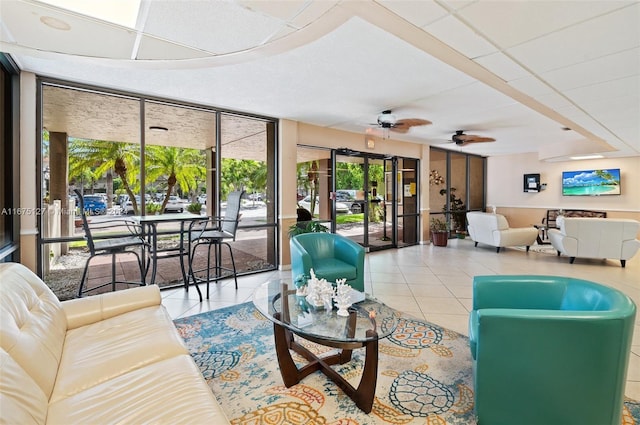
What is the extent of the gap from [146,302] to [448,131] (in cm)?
603

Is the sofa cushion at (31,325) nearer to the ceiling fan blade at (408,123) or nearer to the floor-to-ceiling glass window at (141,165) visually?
the floor-to-ceiling glass window at (141,165)

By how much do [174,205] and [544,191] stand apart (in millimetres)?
9922

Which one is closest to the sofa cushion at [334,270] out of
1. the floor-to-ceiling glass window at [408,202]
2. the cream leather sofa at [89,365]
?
the cream leather sofa at [89,365]

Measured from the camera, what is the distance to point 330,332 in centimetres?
197

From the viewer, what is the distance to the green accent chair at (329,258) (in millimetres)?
3537

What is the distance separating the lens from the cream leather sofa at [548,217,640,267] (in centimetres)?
551

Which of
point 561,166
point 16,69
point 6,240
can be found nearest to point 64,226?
point 6,240

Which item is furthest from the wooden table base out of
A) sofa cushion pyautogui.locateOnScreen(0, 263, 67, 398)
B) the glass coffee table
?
sofa cushion pyautogui.locateOnScreen(0, 263, 67, 398)

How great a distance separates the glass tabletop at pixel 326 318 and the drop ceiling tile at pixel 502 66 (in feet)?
7.20

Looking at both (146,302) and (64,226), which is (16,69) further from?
(146,302)

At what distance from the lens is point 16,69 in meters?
3.16

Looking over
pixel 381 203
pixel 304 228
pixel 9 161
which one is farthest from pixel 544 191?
pixel 9 161

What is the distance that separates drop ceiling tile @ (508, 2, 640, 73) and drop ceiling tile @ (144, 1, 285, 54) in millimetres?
1942

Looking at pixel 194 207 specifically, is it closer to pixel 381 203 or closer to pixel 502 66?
pixel 502 66
